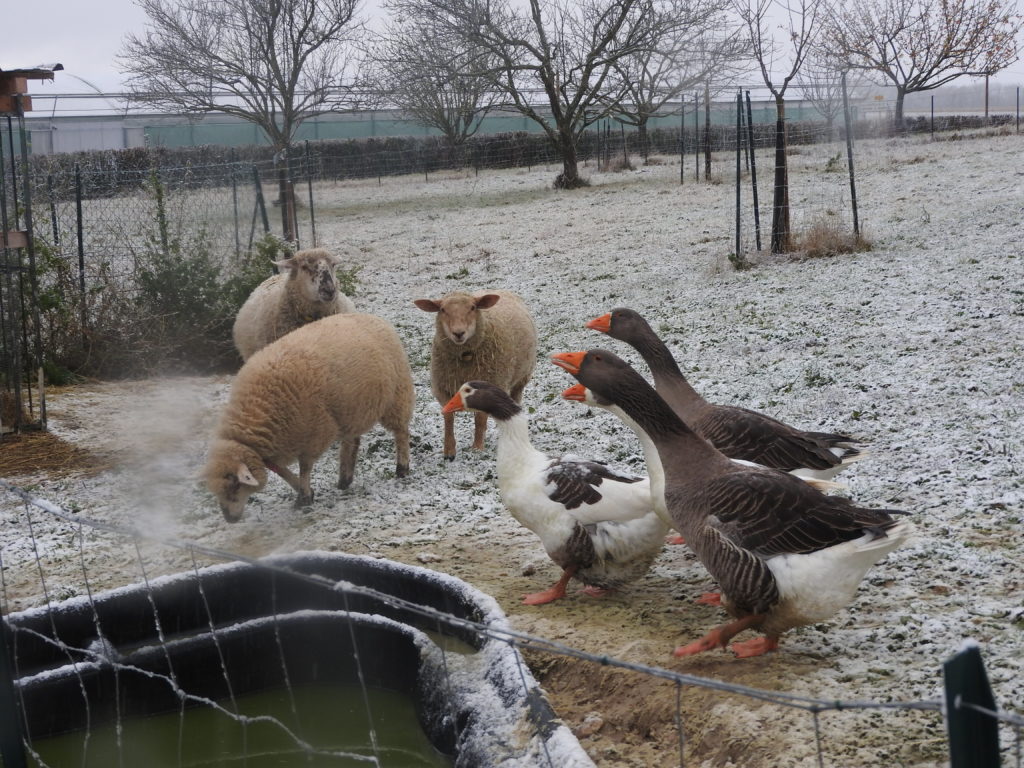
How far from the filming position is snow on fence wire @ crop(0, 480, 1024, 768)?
1914 millimetres

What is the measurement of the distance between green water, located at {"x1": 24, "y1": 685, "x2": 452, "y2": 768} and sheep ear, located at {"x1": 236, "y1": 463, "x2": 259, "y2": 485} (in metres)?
1.78

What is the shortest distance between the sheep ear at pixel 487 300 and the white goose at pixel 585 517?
2.93 meters

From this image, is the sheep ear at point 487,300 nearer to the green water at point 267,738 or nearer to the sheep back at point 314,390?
the sheep back at point 314,390

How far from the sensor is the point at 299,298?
963 centimetres

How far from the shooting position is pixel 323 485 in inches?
321

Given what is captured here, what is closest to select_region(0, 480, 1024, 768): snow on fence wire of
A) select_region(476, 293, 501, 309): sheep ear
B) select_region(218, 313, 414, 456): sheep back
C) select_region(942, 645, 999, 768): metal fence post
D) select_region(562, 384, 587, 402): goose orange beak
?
select_region(942, 645, 999, 768): metal fence post

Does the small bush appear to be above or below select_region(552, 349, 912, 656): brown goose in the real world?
above

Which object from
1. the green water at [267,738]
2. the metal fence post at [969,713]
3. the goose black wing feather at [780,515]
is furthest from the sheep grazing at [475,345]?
the metal fence post at [969,713]

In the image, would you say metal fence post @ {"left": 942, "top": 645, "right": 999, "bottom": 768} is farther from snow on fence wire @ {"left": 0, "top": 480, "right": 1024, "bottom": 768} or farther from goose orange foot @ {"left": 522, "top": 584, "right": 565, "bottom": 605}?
goose orange foot @ {"left": 522, "top": 584, "right": 565, "bottom": 605}

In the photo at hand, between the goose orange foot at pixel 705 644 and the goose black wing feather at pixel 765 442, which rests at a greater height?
the goose black wing feather at pixel 765 442

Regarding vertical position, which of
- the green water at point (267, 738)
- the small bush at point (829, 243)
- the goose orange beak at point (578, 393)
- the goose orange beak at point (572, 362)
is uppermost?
the small bush at point (829, 243)

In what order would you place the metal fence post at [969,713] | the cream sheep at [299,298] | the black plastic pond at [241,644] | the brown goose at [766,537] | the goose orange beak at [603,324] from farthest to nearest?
the cream sheep at [299,298] < the goose orange beak at [603,324] < the black plastic pond at [241,644] < the brown goose at [766,537] < the metal fence post at [969,713]

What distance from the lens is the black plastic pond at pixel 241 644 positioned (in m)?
4.90

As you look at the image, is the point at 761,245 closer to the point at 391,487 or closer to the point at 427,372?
the point at 427,372
